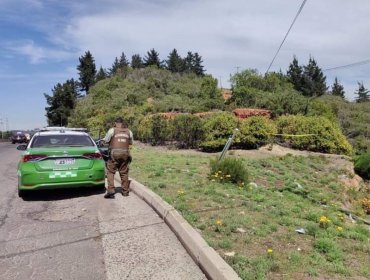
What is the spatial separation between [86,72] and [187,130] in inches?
3103

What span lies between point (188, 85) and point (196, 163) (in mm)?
38734

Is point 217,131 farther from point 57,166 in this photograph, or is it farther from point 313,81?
point 313,81

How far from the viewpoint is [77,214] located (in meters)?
7.37

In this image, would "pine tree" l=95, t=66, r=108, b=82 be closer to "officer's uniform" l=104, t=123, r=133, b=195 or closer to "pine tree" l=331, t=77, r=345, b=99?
"pine tree" l=331, t=77, r=345, b=99

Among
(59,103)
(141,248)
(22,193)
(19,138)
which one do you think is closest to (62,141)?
(22,193)

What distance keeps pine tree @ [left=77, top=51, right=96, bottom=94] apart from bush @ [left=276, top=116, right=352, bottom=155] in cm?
7835

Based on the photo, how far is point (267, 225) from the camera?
6.06 meters

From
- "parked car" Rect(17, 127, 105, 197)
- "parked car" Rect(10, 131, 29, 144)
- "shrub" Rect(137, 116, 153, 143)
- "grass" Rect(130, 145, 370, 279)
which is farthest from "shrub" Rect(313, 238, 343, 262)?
"parked car" Rect(10, 131, 29, 144)

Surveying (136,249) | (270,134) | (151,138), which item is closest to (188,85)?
(151,138)

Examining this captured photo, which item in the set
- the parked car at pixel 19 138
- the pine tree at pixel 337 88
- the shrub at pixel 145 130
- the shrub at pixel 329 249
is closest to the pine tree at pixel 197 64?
the pine tree at pixel 337 88

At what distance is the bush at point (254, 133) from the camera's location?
17.6 meters

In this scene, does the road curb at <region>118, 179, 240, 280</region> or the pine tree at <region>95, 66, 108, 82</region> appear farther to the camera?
the pine tree at <region>95, 66, 108, 82</region>

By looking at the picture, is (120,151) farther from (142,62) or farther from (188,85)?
(142,62)

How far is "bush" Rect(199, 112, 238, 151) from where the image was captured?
57.0 ft
